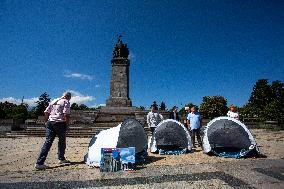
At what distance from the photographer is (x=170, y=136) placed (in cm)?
1024

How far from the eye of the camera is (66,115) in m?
7.34

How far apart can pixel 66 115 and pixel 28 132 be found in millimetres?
15482

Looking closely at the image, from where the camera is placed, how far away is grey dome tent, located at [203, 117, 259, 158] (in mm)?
8758

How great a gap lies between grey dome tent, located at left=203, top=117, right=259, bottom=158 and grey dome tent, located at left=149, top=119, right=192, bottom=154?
1.03 metres

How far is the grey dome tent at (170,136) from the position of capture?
9.87m

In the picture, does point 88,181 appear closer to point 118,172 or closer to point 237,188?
point 118,172

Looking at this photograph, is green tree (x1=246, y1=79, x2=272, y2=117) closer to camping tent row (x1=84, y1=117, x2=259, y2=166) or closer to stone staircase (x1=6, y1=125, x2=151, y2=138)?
stone staircase (x1=6, y1=125, x2=151, y2=138)

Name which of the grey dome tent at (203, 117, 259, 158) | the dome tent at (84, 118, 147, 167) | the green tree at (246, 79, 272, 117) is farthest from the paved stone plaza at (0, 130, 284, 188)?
the green tree at (246, 79, 272, 117)

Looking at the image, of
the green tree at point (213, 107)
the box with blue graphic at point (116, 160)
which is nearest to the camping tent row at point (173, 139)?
the box with blue graphic at point (116, 160)

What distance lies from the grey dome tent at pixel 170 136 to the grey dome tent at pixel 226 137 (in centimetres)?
103

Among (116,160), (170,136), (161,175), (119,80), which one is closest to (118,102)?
(119,80)

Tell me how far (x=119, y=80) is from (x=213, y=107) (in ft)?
180

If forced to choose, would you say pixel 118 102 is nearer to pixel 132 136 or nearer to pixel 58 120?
pixel 132 136

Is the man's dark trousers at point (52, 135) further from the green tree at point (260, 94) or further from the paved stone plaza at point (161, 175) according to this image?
the green tree at point (260, 94)
